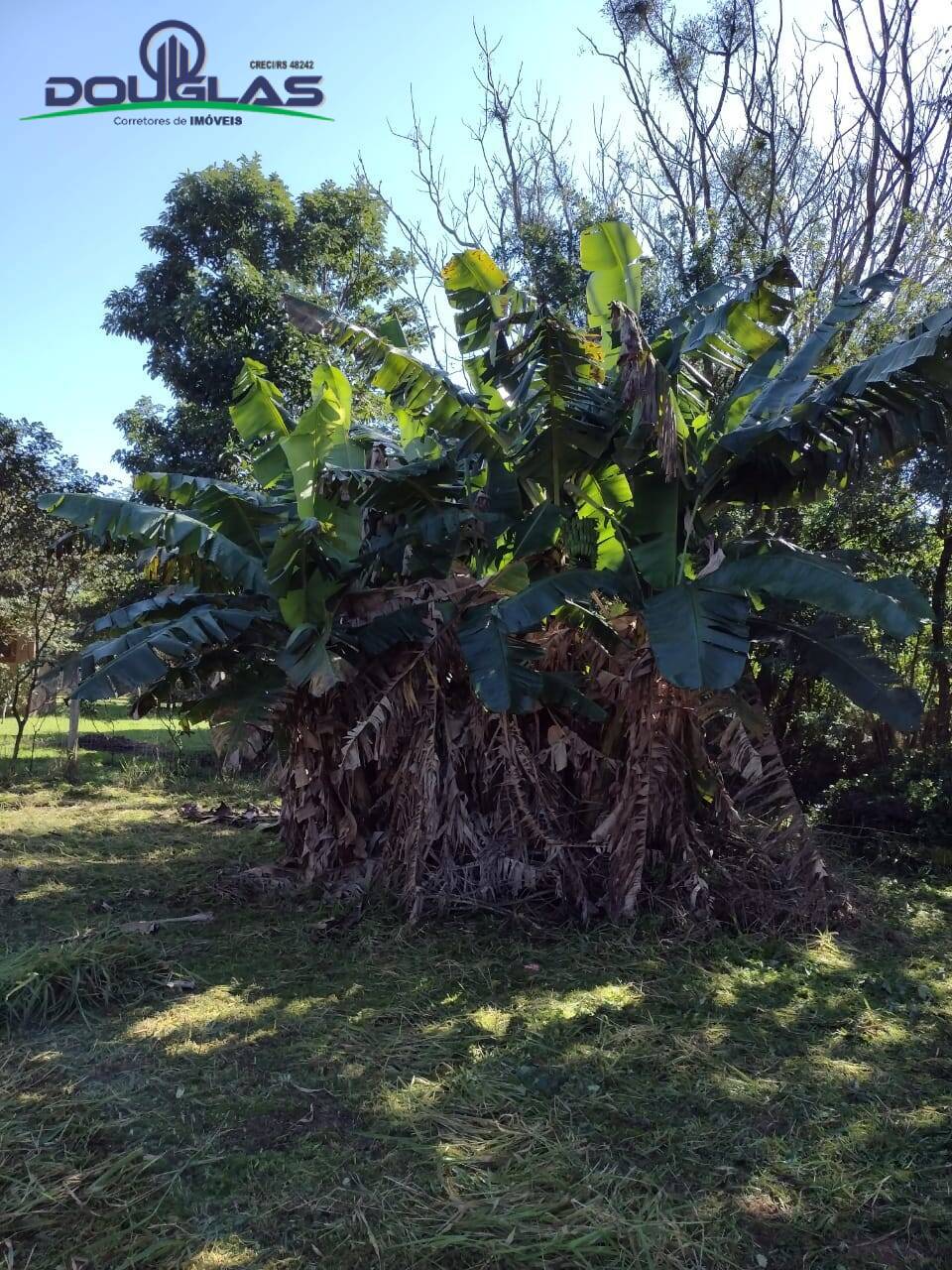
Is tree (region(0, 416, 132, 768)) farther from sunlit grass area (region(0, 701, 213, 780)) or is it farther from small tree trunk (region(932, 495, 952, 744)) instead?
small tree trunk (region(932, 495, 952, 744))

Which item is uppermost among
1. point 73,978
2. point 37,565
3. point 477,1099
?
point 37,565

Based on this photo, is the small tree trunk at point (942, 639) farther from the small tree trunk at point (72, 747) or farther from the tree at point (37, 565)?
the small tree trunk at point (72, 747)

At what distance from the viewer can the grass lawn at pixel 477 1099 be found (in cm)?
305

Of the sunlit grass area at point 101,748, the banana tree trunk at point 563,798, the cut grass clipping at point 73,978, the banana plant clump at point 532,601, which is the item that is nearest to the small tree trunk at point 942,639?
the banana plant clump at point 532,601

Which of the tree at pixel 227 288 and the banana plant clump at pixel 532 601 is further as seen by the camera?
the tree at pixel 227 288

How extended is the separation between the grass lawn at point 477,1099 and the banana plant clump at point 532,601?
71cm

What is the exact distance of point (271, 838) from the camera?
949 cm

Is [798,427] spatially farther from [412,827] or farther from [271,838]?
[271,838]

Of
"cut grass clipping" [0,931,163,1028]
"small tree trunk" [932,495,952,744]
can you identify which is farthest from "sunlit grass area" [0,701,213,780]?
"small tree trunk" [932,495,952,744]

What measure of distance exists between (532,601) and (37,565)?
354 inches

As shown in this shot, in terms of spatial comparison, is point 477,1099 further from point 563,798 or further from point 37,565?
point 37,565

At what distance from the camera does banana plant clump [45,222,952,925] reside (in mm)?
6012

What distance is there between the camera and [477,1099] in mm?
4012

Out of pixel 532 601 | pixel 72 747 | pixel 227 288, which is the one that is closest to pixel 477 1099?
pixel 532 601
